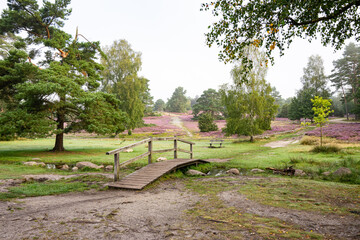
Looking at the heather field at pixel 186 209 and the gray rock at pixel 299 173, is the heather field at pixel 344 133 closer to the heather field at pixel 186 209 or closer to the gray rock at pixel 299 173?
the gray rock at pixel 299 173

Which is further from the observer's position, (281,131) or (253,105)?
(281,131)

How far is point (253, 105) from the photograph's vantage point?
27.0 meters

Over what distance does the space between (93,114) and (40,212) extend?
12.5 m

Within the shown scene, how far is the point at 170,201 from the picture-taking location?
5730 millimetres

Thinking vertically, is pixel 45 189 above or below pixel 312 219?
below

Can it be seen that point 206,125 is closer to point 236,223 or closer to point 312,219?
point 312,219

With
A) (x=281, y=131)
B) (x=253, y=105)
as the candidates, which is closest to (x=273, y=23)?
(x=253, y=105)

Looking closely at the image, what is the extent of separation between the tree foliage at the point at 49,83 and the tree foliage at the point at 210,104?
154 ft

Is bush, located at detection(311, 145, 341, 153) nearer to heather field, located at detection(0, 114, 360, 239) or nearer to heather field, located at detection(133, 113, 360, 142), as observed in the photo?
heather field, located at detection(0, 114, 360, 239)

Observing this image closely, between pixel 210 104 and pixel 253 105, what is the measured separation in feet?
126

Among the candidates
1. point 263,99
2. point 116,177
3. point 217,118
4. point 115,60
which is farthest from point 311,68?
point 116,177

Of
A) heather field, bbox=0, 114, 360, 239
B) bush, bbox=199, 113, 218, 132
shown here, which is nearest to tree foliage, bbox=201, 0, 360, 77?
heather field, bbox=0, 114, 360, 239

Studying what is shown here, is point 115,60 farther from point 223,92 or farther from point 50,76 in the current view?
point 50,76

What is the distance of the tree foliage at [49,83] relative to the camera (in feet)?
45.6
